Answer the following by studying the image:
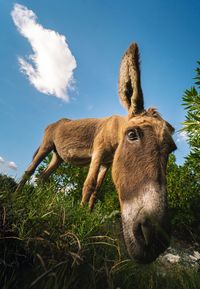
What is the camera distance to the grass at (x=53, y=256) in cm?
190

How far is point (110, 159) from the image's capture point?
5957 millimetres

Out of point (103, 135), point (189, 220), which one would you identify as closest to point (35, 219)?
point (103, 135)

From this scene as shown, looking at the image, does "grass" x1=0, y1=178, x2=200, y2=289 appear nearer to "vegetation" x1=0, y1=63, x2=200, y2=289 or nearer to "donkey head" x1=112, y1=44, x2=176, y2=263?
"vegetation" x1=0, y1=63, x2=200, y2=289

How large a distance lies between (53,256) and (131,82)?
10.9 ft

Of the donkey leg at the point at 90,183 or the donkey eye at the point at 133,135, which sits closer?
the donkey eye at the point at 133,135

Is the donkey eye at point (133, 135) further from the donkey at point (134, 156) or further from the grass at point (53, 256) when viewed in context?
the grass at point (53, 256)

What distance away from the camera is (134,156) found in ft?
11.8

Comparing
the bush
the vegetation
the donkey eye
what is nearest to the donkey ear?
the donkey eye

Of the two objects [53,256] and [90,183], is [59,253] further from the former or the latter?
[90,183]

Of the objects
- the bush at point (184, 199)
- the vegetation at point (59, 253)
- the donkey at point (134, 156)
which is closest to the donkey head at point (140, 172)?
the donkey at point (134, 156)

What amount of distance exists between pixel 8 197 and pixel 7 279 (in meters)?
0.77

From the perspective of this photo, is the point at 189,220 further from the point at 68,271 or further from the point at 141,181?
the point at 68,271

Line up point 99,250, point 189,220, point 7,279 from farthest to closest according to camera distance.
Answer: point 189,220 < point 99,250 < point 7,279

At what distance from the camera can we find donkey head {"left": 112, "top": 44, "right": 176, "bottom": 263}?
2.52 meters
